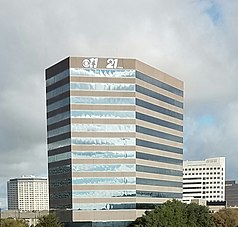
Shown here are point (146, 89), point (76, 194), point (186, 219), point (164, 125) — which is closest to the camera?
point (186, 219)

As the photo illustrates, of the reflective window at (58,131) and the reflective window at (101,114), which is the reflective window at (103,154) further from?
the reflective window at (101,114)

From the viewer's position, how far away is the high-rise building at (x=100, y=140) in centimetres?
11431

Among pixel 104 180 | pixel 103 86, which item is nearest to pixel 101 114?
pixel 103 86

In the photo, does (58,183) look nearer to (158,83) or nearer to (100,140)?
(100,140)

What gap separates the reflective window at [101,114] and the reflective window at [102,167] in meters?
11.8

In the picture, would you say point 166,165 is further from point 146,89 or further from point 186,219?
point 186,219

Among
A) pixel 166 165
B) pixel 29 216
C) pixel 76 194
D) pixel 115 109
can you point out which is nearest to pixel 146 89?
pixel 115 109

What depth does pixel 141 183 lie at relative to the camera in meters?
120

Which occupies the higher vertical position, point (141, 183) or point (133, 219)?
point (141, 183)

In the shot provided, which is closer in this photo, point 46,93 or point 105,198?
point 105,198

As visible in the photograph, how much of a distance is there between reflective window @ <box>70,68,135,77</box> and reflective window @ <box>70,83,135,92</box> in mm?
2270

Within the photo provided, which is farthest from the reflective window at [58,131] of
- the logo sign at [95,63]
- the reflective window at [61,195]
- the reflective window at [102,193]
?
the logo sign at [95,63]

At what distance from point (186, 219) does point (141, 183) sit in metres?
20.1

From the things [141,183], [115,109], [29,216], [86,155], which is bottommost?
[29,216]
